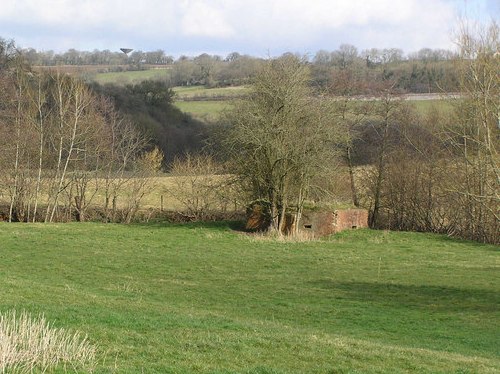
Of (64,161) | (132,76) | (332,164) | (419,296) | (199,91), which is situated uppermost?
(132,76)

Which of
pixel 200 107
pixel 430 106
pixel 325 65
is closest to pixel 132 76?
pixel 200 107

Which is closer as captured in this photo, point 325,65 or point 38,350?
point 38,350

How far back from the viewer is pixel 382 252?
30453mm

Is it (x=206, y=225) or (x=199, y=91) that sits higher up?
(x=199, y=91)

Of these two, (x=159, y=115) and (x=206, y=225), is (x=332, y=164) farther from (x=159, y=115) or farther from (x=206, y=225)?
(x=159, y=115)

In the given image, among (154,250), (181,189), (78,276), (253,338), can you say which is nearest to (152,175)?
(181,189)

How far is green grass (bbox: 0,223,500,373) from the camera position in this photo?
10008 mm

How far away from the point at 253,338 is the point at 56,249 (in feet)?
59.9

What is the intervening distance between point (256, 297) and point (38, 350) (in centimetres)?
1154

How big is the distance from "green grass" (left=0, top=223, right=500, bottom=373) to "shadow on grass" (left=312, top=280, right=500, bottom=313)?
0.06m

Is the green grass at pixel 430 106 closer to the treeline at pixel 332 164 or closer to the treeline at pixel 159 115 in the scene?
the treeline at pixel 332 164

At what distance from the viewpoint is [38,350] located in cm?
808

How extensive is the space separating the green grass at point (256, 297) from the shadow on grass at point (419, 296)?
6 centimetres

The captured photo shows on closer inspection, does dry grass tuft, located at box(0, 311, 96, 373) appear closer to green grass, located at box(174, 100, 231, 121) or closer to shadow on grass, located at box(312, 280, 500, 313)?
shadow on grass, located at box(312, 280, 500, 313)
